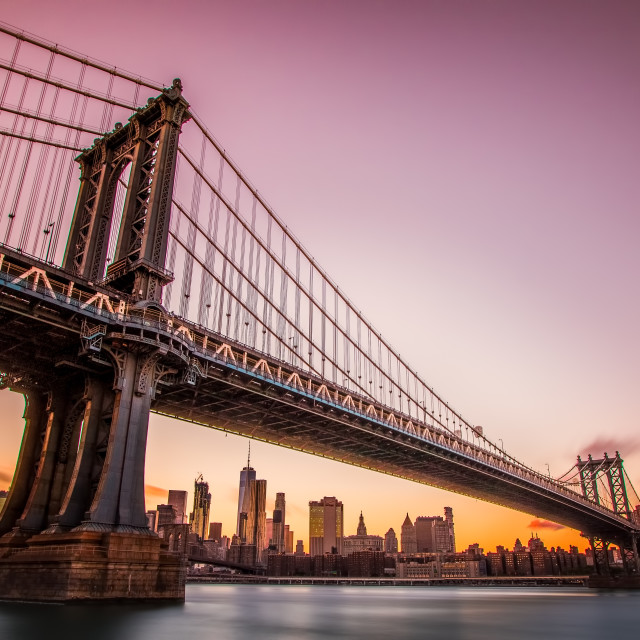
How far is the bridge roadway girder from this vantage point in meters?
30.0

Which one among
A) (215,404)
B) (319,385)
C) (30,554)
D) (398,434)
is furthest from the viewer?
(398,434)

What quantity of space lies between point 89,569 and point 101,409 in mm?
8998

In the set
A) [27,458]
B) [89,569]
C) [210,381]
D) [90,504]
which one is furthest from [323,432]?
[89,569]

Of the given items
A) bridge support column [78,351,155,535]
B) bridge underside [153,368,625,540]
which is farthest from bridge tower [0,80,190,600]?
bridge underside [153,368,625,540]

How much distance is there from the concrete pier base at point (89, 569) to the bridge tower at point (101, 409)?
2.2 inches

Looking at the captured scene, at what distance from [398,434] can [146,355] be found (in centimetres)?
3221

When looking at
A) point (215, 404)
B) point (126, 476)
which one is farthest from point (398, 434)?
point (126, 476)

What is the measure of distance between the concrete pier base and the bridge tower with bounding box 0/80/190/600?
0.06 metres

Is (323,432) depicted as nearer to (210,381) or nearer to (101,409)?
(210,381)

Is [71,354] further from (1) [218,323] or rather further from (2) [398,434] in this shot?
(2) [398,434]

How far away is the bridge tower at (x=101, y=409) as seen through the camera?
2688 cm

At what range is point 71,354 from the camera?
108ft

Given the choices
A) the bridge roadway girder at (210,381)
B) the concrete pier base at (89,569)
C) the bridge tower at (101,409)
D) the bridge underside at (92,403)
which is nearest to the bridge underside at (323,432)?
the bridge roadway girder at (210,381)

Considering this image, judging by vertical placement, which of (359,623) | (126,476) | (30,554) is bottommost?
(359,623)
